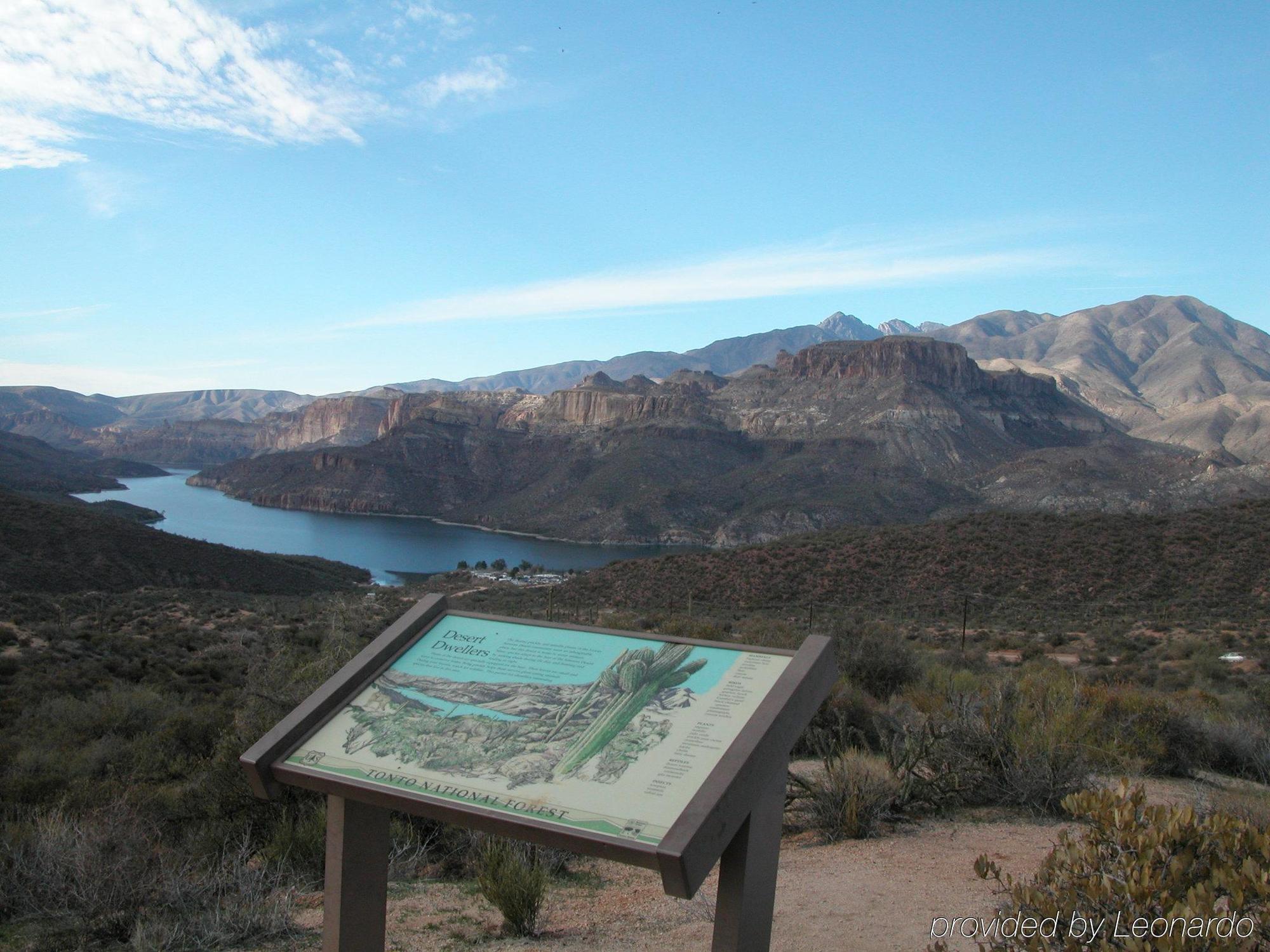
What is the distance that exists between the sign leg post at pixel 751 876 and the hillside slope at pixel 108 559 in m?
32.0

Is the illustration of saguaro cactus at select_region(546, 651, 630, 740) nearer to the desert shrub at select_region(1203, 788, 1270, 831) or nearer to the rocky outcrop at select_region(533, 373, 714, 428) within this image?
the desert shrub at select_region(1203, 788, 1270, 831)

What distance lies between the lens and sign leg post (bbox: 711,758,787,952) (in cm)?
337

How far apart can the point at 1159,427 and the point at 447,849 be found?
169 metres

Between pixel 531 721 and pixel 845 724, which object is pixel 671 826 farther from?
pixel 845 724

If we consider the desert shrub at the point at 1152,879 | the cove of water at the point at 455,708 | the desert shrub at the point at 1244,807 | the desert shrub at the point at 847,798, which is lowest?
the desert shrub at the point at 847,798

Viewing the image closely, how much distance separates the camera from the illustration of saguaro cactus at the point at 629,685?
3.41 meters

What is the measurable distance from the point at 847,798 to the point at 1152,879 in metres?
3.68

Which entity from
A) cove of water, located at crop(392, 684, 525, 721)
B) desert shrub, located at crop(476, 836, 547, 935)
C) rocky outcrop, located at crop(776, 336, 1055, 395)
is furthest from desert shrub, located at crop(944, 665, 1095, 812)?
rocky outcrop, located at crop(776, 336, 1055, 395)

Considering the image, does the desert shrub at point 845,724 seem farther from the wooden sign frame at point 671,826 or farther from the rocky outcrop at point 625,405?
the rocky outcrop at point 625,405

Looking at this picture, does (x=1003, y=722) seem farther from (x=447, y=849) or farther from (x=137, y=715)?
(x=137, y=715)

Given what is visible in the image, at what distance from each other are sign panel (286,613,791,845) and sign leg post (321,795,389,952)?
0.29 meters

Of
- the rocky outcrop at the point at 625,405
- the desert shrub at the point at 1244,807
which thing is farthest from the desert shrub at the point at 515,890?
the rocky outcrop at the point at 625,405

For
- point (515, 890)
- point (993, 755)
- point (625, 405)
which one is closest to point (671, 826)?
point (515, 890)

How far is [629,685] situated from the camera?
3.72m
